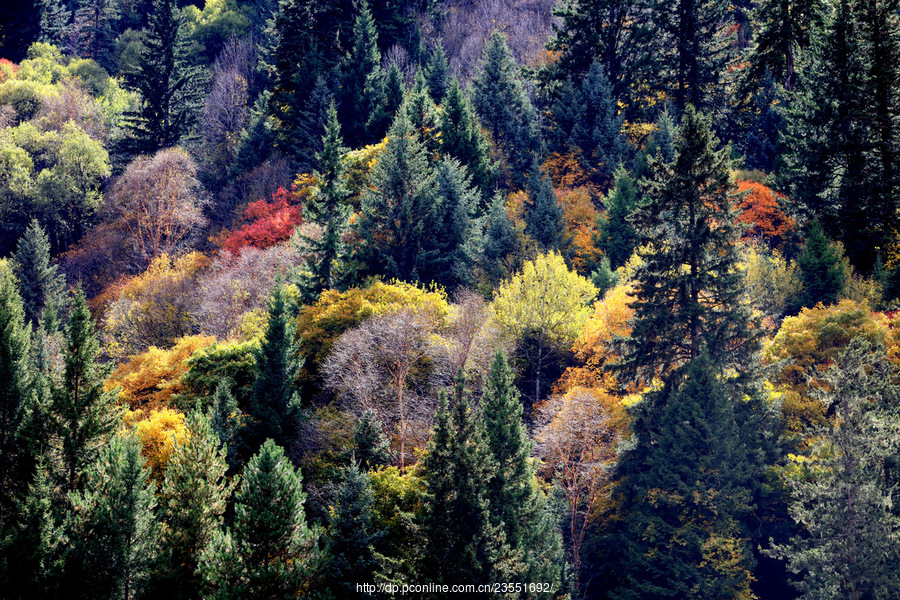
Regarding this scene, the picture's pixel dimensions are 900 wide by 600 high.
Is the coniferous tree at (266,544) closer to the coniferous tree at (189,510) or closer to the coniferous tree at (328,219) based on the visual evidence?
the coniferous tree at (189,510)

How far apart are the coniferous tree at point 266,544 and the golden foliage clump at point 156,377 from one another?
13347 mm

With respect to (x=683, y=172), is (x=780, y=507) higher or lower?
lower

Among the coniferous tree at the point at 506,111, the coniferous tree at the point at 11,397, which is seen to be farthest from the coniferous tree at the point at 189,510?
the coniferous tree at the point at 506,111

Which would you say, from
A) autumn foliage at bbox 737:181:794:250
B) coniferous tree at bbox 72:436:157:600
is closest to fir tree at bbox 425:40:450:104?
autumn foliage at bbox 737:181:794:250

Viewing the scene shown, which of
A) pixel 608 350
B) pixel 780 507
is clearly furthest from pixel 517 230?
pixel 780 507

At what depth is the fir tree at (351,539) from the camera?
3091 centimetres

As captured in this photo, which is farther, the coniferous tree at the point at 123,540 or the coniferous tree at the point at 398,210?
the coniferous tree at the point at 398,210

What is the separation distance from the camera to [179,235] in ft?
217

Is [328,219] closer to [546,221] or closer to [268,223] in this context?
[268,223]

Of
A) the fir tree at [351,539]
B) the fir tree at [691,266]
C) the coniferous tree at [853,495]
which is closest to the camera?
the fir tree at [351,539]

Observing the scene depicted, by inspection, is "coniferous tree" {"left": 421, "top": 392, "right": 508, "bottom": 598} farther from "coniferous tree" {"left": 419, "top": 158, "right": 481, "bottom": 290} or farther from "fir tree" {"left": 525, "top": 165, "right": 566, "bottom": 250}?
"fir tree" {"left": 525, "top": 165, "right": 566, "bottom": 250}

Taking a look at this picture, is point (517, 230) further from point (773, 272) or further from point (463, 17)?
point (463, 17)

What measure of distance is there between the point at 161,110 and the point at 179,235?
1390 centimetres

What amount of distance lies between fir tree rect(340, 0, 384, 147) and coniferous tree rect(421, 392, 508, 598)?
38.4 meters
